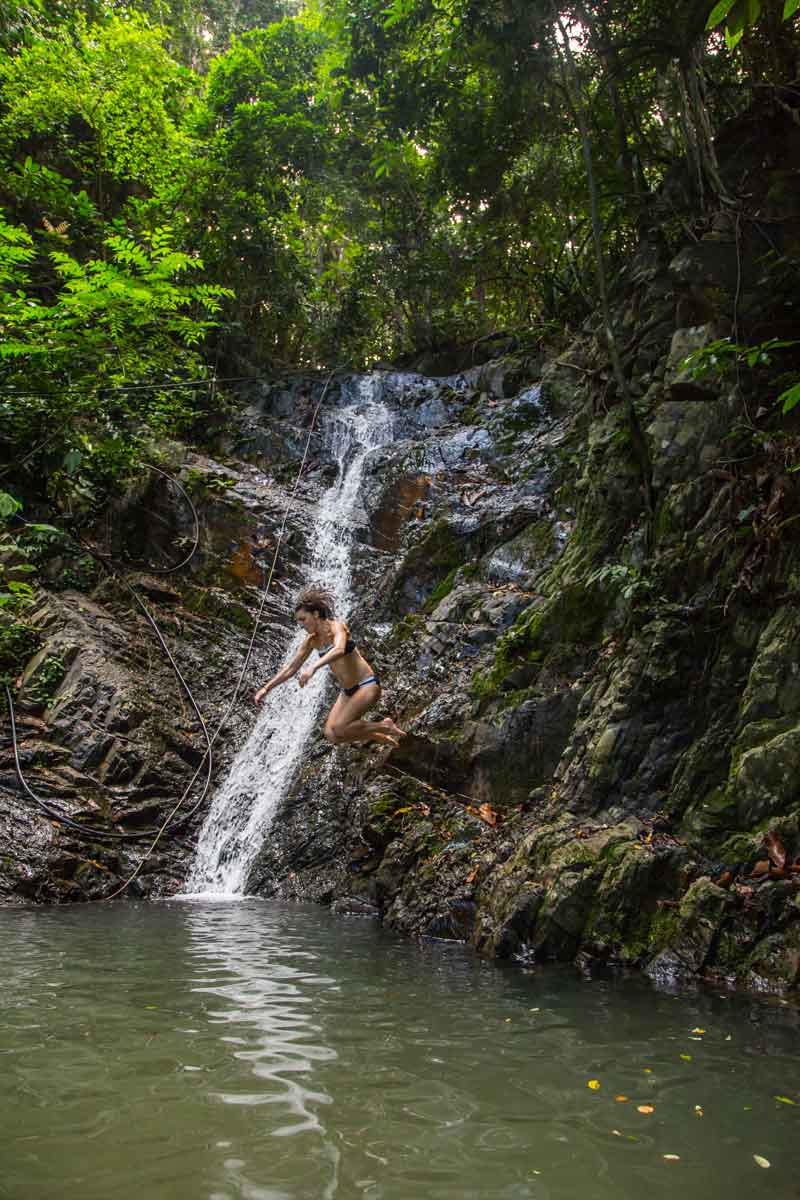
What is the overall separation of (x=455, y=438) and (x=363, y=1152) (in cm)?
1373

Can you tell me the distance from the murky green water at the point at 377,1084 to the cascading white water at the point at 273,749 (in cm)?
441

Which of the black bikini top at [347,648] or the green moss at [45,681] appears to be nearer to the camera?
the black bikini top at [347,648]

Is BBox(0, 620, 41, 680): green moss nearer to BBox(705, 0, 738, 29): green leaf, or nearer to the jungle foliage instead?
the jungle foliage

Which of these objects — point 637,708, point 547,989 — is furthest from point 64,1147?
point 637,708

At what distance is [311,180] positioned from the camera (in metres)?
18.9

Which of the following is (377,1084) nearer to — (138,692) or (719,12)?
(719,12)

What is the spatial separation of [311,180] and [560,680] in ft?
Answer: 53.6

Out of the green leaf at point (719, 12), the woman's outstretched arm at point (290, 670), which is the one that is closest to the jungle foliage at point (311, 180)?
the green leaf at point (719, 12)

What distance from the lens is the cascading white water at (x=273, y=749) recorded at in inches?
378

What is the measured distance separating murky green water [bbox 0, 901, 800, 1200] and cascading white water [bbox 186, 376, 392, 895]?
4409 millimetres

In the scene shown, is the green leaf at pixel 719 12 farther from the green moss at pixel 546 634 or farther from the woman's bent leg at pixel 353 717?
the green moss at pixel 546 634

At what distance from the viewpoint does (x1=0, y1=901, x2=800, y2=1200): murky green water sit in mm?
2240

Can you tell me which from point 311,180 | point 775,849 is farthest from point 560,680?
point 311,180

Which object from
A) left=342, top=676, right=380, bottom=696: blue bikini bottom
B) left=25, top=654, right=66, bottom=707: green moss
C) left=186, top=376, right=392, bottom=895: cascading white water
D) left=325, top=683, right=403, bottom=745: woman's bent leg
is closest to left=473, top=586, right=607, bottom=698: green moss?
left=325, top=683, right=403, bottom=745: woman's bent leg
